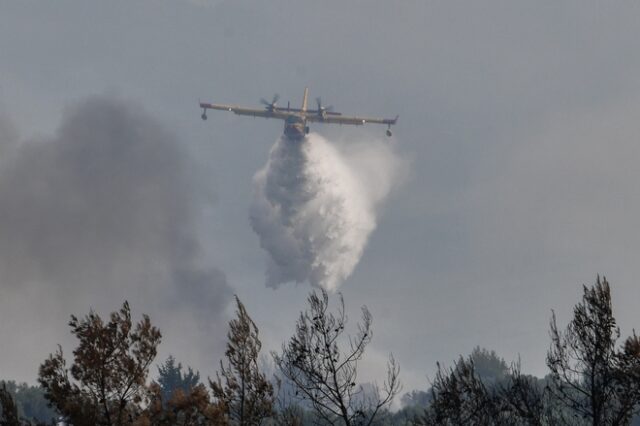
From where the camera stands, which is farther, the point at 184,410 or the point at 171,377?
the point at 171,377

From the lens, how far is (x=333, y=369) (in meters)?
20.7

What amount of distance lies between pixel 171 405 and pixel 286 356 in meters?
3.71

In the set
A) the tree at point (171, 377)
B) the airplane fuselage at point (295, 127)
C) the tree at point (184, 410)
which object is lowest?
the tree at point (184, 410)

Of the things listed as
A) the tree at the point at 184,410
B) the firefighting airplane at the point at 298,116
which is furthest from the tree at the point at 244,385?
the firefighting airplane at the point at 298,116

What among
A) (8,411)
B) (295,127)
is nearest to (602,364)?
(8,411)

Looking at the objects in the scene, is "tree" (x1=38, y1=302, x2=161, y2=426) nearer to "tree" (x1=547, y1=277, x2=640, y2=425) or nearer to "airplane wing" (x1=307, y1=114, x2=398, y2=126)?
"tree" (x1=547, y1=277, x2=640, y2=425)

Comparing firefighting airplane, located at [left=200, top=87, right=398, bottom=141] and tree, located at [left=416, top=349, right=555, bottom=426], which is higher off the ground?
firefighting airplane, located at [left=200, top=87, right=398, bottom=141]

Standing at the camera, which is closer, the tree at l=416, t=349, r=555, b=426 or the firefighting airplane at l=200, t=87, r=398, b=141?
the tree at l=416, t=349, r=555, b=426

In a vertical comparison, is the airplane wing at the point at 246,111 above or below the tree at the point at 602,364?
above

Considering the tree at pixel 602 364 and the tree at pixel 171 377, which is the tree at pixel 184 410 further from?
the tree at pixel 171 377

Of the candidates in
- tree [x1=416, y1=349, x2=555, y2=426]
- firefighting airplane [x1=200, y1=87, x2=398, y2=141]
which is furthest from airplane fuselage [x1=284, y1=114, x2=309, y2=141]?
tree [x1=416, y1=349, x2=555, y2=426]

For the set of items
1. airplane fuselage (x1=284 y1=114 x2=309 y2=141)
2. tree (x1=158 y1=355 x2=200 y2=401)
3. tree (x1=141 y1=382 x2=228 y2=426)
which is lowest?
tree (x1=141 y1=382 x2=228 y2=426)

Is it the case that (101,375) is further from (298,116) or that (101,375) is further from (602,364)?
(298,116)

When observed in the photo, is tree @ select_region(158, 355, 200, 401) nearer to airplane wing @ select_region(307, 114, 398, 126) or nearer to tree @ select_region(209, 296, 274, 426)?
airplane wing @ select_region(307, 114, 398, 126)
